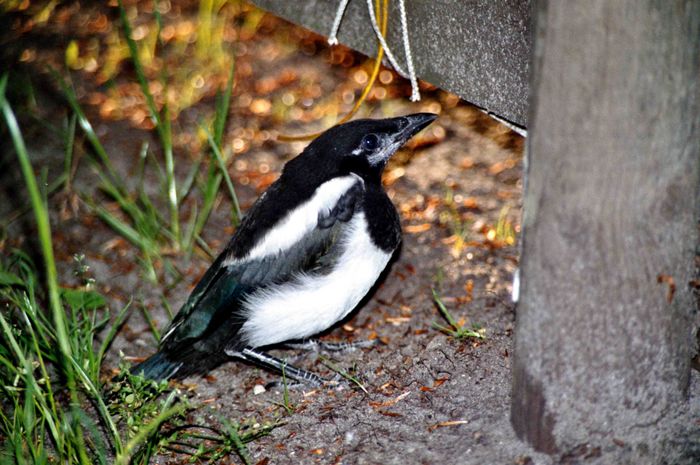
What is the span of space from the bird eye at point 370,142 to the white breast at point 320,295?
33cm

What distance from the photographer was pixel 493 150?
198 inches

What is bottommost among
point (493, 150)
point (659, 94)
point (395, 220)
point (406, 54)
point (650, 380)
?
point (493, 150)

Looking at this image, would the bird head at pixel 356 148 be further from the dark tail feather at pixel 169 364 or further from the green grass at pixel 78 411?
the green grass at pixel 78 411

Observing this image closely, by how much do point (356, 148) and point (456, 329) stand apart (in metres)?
0.87

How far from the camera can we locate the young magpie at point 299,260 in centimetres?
359

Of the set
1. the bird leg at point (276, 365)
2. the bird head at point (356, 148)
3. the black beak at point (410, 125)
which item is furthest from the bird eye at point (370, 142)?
the bird leg at point (276, 365)

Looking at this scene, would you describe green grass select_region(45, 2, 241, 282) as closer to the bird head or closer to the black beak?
the bird head

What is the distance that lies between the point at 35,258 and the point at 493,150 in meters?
2.57

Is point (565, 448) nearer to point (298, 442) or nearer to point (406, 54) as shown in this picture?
point (298, 442)

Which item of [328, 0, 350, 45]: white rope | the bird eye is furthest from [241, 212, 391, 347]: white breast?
A: [328, 0, 350, 45]: white rope

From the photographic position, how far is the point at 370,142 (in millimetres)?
3766

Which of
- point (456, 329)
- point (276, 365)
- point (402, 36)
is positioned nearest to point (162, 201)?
point (276, 365)

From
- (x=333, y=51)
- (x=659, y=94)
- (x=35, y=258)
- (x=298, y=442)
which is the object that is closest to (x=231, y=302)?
(x=298, y=442)

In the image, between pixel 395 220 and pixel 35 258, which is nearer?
pixel 395 220
